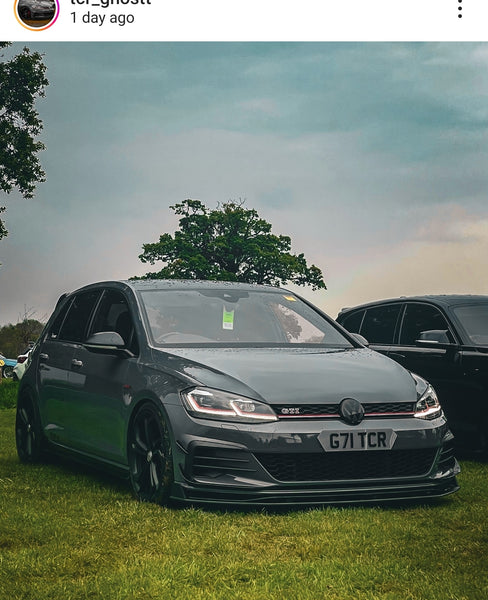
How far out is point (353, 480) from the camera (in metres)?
7.12

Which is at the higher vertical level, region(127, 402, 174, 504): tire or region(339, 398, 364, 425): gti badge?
region(339, 398, 364, 425): gti badge

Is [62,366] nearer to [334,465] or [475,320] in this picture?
[334,465]

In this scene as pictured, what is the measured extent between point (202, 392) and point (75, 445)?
235cm

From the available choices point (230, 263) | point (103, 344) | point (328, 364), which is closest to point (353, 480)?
point (328, 364)

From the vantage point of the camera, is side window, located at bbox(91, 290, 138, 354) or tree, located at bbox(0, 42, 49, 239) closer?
side window, located at bbox(91, 290, 138, 354)

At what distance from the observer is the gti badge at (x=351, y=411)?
23.2 feet

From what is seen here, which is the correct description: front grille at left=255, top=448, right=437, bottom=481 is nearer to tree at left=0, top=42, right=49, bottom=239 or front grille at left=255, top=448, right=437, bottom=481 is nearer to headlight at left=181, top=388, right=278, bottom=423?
headlight at left=181, top=388, right=278, bottom=423

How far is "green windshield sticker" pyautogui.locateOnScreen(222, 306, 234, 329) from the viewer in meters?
8.59

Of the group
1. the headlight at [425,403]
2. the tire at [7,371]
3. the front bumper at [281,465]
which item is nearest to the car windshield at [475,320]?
the headlight at [425,403]

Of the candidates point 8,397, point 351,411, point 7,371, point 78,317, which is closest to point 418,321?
point 78,317

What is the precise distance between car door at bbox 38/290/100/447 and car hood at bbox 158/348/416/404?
1.77m

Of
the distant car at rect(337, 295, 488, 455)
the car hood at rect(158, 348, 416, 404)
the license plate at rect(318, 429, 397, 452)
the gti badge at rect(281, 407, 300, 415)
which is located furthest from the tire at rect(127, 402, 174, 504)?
the distant car at rect(337, 295, 488, 455)

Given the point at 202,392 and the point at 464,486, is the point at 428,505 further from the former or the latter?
the point at 202,392
